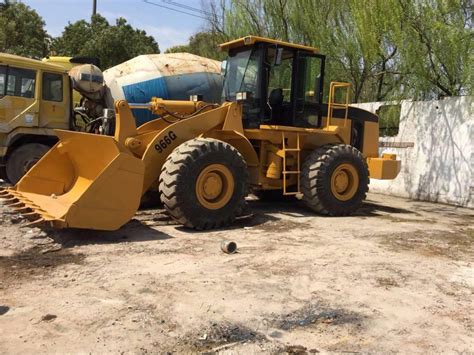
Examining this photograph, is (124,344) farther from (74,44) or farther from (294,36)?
(74,44)

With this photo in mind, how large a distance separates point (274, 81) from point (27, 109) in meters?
4.70

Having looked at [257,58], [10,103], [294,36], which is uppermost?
[294,36]

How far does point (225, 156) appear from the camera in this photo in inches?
286

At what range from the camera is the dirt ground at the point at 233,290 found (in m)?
3.69

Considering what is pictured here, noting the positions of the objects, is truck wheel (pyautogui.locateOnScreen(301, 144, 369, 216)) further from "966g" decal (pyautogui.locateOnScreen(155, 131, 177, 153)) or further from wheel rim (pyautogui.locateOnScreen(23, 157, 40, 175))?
wheel rim (pyautogui.locateOnScreen(23, 157, 40, 175))

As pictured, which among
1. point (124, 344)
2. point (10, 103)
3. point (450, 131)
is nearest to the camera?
point (124, 344)

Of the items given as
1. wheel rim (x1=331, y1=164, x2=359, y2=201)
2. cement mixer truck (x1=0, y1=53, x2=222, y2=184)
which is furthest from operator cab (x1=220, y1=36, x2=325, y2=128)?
cement mixer truck (x1=0, y1=53, x2=222, y2=184)

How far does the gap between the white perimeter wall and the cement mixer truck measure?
188 inches

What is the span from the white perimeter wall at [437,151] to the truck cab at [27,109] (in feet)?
25.9

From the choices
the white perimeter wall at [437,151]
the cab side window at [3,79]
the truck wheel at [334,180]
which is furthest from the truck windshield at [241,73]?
the white perimeter wall at [437,151]

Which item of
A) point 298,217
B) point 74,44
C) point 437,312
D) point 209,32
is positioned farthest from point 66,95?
point 74,44

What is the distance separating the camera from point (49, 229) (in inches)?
263

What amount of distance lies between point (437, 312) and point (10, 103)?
323 inches

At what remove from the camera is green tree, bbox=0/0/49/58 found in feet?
86.2
